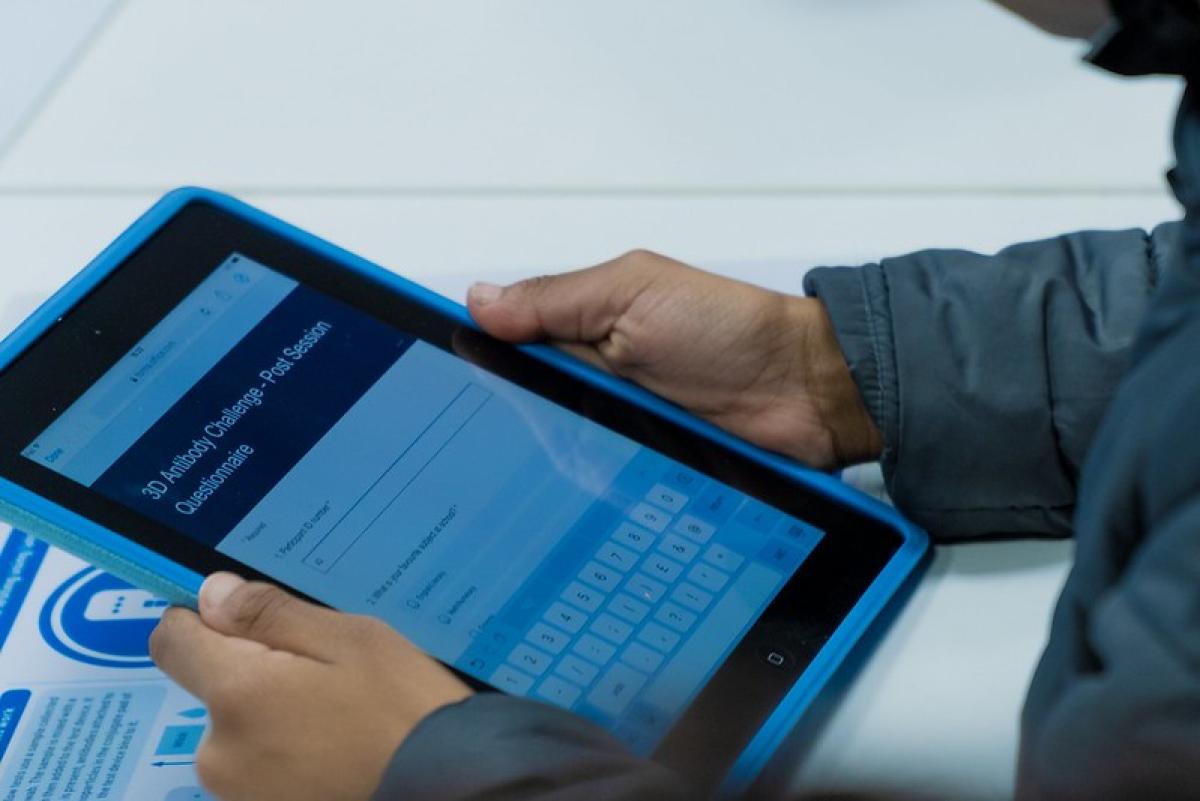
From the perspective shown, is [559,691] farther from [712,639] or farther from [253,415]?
[253,415]

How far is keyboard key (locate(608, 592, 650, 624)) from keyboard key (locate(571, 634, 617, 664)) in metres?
0.01

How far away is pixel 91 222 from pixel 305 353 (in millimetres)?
245

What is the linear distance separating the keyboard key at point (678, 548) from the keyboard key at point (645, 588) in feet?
0.05

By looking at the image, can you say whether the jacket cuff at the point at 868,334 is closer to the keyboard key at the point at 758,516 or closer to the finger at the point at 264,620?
the keyboard key at the point at 758,516

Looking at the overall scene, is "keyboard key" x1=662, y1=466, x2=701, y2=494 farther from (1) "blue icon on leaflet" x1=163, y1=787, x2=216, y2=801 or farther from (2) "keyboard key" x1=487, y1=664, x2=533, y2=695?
(1) "blue icon on leaflet" x1=163, y1=787, x2=216, y2=801

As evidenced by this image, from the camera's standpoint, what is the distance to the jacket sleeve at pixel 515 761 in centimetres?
50

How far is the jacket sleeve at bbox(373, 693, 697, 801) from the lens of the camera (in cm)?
50

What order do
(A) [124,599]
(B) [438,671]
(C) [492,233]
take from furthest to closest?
(C) [492,233] → (A) [124,599] → (B) [438,671]

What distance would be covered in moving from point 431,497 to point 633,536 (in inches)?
3.2

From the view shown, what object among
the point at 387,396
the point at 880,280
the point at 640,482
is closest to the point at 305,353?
the point at 387,396

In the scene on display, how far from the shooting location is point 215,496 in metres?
0.60

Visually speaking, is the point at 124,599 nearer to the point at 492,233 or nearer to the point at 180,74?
the point at 492,233

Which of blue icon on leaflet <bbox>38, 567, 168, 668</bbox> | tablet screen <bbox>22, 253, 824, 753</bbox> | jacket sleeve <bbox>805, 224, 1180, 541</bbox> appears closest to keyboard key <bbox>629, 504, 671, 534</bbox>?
tablet screen <bbox>22, 253, 824, 753</bbox>

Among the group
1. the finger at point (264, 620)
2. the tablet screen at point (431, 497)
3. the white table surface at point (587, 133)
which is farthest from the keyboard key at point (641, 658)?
the white table surface at point (587, 133)
